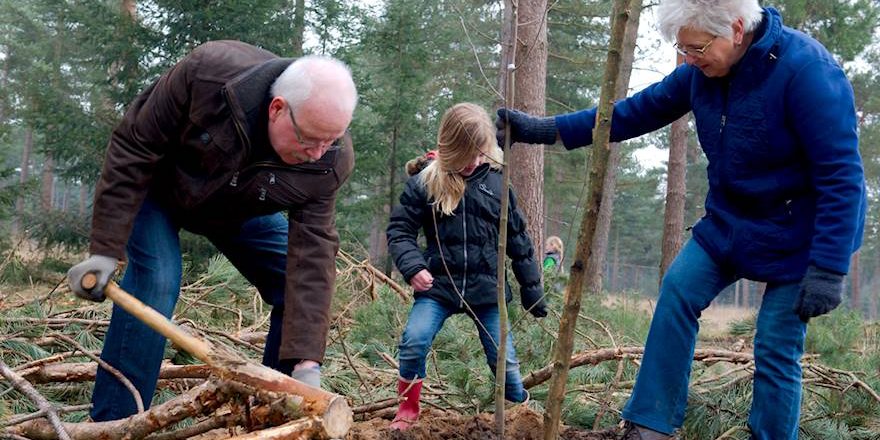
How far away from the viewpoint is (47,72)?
20578 mm

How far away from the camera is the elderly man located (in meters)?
2.77

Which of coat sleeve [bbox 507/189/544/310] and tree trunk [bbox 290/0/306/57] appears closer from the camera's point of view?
coat sleeve [bbox 507/189/544/310]

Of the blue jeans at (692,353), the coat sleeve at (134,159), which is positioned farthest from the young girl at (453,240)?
the coat sleeve at (134,159)

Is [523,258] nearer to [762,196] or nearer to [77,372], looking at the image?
[762,196]

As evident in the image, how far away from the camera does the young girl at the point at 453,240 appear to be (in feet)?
12.5

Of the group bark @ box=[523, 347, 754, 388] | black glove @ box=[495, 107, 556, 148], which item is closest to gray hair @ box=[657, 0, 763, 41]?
black glove @ box=[495, 107, 556, 148]

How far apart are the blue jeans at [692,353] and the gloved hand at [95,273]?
196cm

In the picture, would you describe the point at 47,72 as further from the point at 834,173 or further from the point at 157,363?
the point at 834,173

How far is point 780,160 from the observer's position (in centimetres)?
290

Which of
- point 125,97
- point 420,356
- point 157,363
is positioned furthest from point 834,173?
point 125,97

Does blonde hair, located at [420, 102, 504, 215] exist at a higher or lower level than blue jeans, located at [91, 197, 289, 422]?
higher

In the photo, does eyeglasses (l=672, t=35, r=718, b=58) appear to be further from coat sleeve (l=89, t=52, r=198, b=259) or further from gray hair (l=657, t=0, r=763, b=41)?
coat sleeve (l=89, t=52, r=198, b=259)

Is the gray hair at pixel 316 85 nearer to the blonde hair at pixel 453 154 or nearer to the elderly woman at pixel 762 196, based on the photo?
the elderly woman at pixel 762 196

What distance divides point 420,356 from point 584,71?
17.7 m
